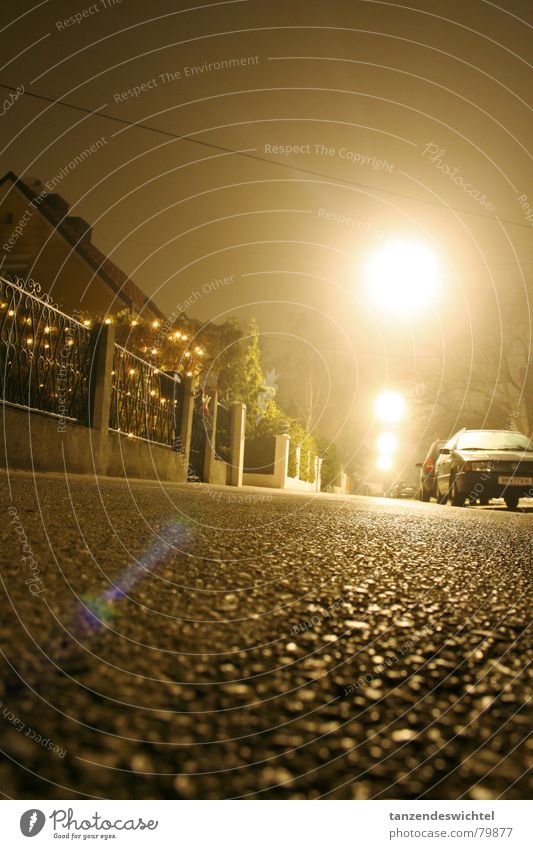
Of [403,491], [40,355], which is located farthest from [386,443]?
[40,355]

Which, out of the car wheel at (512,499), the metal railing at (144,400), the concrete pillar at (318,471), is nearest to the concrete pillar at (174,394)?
the metal railing at (144,400)

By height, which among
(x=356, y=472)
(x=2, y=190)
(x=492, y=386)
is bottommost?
(x=356, y=472)

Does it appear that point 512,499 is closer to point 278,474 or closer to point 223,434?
point 223,434

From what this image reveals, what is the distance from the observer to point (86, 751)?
0.62 meters

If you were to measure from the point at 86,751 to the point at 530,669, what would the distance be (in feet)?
2.36

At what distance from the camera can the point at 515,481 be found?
14.1 meters

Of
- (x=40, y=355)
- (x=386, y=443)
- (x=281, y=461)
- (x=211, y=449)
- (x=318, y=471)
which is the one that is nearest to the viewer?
(x=40, y=355)

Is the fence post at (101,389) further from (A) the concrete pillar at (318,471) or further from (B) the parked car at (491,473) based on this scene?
(A) the concrete pillar at (318,471)

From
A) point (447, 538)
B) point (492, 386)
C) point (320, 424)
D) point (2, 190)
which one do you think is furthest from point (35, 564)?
point (320, 424)

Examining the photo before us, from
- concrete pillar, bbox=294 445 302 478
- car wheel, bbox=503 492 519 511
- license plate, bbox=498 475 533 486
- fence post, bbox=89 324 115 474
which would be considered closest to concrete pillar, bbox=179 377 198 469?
fence post, bbox=89 324 115 474

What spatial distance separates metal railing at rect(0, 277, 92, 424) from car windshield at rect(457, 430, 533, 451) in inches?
347

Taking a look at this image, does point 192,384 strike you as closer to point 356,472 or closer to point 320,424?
point 320,424

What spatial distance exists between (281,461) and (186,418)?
9.13m

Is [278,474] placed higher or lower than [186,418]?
lower
